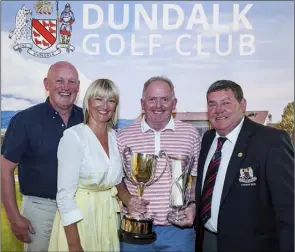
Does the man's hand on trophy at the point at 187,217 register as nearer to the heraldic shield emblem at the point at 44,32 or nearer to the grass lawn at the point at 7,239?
the grass lawn at the point at 7,239

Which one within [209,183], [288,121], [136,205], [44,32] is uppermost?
[44,32]

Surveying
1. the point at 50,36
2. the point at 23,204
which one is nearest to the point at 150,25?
the point at 50,36

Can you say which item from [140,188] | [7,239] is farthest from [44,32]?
[7,239]

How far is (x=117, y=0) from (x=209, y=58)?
0.67 metres

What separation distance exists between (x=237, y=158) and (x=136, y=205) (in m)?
0.54

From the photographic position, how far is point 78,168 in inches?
67.7

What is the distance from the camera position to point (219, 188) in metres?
1.82

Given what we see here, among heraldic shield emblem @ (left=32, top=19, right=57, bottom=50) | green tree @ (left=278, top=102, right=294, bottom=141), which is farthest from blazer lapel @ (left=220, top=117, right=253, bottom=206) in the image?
heraldic shield emblem @ (left=32, top=19, right=57, bottom=50)

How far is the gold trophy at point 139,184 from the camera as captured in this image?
72.9 inches

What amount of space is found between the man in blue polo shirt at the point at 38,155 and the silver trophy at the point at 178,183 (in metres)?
0.62

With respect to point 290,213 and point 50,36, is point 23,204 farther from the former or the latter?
point 290,213

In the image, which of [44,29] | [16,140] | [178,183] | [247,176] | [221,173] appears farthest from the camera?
[44,29]

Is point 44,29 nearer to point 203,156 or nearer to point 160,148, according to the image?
point 160,148

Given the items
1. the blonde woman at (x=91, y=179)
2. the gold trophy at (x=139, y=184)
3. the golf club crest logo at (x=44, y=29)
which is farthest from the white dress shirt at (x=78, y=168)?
the golf club crest logo at (x=44, y=29)
